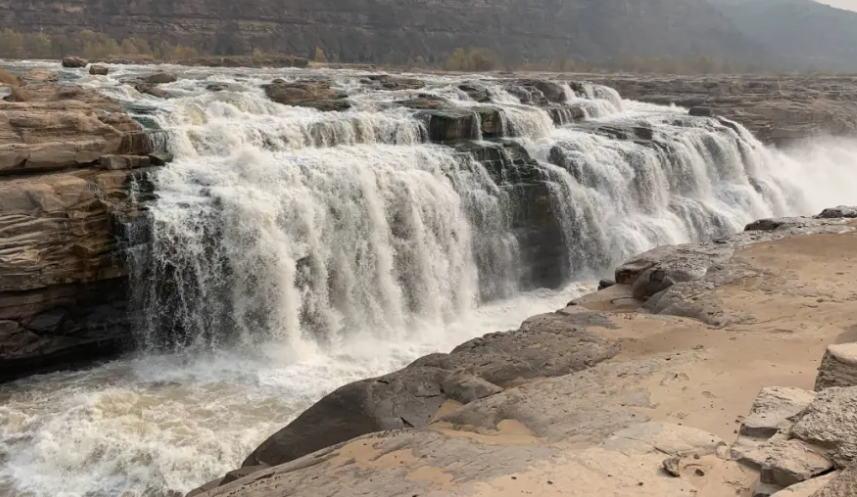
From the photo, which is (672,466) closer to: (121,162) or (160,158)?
(121,162)

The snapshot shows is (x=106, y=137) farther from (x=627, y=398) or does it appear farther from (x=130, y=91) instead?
(x=627, y=398)

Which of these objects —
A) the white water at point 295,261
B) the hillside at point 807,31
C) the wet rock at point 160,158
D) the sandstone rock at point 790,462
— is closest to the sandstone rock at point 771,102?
the white water at point 295,261

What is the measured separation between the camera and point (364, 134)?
14750 mm

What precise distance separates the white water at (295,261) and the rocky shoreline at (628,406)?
7.91 ft

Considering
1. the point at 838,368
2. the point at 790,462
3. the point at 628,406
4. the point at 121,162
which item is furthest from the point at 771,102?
the point at 790,462

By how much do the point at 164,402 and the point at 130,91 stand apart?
972 cm

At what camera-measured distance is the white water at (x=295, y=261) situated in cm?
823

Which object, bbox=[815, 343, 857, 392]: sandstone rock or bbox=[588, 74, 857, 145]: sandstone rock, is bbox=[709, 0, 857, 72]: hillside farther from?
bbox=[815, 343, 857, 392]: sandstone rock

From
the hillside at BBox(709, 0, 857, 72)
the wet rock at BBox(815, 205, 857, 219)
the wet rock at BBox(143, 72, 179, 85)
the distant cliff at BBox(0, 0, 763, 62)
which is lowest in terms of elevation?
the wet rock at BBox(815, 205, 857, 219)

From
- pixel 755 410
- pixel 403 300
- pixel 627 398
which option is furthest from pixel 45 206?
pixel 755 410

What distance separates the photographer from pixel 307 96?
17141 mm

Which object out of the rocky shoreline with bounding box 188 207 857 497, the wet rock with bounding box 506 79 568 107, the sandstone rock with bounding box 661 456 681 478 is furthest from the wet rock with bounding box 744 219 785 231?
the sandstone rock with bounding box 661 456 681 478

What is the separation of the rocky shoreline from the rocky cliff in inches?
211

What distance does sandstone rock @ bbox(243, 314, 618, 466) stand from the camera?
6.63 m
